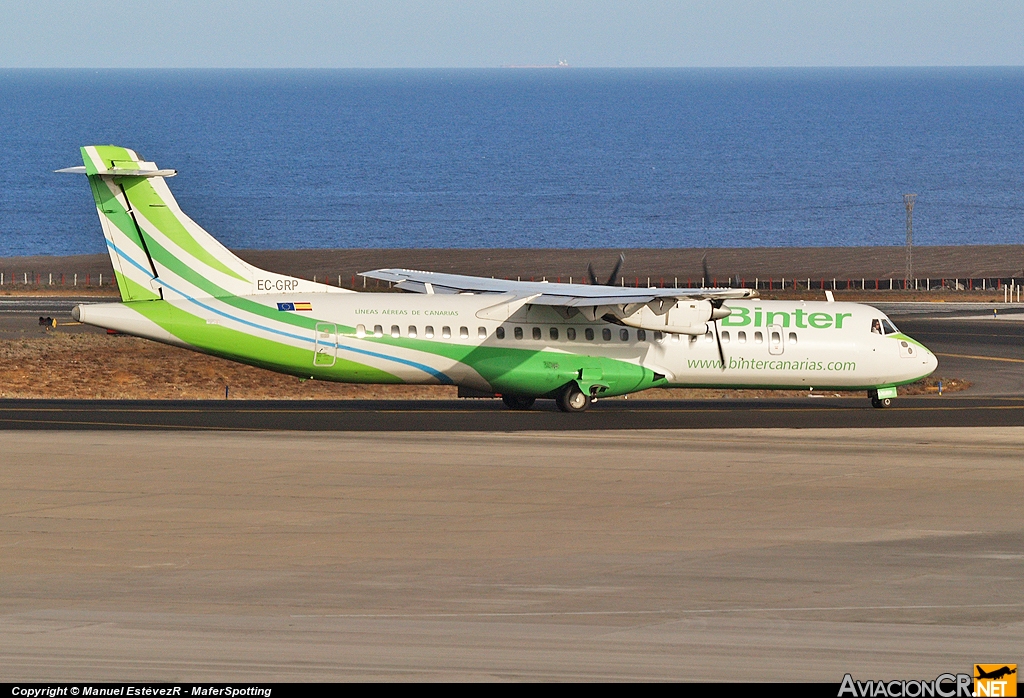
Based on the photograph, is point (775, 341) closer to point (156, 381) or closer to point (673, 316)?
point (673, 316)

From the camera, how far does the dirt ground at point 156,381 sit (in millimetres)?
43531

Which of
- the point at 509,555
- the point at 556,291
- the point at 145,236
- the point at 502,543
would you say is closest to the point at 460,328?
the point at 556,291

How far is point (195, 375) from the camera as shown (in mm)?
46094

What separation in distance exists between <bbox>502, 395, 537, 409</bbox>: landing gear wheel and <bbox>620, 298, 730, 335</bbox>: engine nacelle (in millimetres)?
3812

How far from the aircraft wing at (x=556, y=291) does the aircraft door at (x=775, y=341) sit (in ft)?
12.1

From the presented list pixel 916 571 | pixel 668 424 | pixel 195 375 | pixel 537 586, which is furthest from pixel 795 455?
→ pixel 195 375

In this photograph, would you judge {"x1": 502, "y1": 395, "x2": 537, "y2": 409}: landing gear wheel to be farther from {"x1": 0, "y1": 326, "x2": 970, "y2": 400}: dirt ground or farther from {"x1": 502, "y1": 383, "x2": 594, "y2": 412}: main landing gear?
{"x1": 0, "y1": 326, "x2": 970, "y2": 400}: dirt ground

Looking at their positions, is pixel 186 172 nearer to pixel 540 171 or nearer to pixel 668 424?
pixel 540 171

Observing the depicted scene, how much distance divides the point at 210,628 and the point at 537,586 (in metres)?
5.05

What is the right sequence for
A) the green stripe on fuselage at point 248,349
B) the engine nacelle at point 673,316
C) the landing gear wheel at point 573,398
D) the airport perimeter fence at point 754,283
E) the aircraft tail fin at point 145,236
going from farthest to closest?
the airport perimeter fence at point 754,283 → the landing gear wheel at point 573,398 → the engine nacelle at point 673,316 → the aircraft tail fin at point 145,236 → the green stripe on fuselage at point 248,349

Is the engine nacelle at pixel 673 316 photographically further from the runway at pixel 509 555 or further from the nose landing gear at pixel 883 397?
the nose landing gear at pixel 883 397

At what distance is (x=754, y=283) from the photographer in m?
78.2

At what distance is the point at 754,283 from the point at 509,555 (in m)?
58.2

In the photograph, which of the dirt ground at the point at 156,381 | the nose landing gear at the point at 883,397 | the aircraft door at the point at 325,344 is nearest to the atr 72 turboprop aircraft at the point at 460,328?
the aircraft door at the point at 325,344
